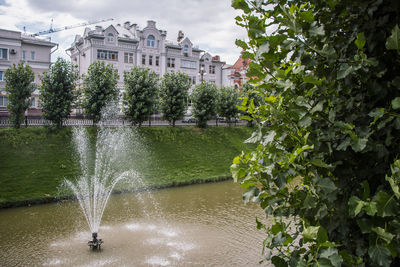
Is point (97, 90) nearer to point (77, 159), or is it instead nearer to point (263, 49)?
point (77, 159)

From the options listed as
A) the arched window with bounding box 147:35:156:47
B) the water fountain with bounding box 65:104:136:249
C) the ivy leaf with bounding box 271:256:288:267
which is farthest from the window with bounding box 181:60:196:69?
the ivy leaf with bounding box 271:256:288:267

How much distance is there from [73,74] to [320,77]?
28.1 metres

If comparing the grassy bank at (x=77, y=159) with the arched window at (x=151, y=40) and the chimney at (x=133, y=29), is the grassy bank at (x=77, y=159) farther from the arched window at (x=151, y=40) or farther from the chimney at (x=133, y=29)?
the chimney at (x=133, y=29)

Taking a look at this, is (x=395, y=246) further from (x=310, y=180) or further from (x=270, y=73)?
(x=270, y=73)

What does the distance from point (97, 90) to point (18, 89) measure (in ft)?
20.2

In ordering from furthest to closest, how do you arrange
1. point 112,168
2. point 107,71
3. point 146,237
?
point 107,71
point 112,168
point 146,237

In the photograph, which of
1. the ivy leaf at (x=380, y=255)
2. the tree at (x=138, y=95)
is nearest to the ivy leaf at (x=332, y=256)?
the ivy leaf at (x=380, y=255)

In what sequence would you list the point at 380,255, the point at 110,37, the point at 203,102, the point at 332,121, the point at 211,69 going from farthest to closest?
the point at 211,69, the point at 110,37, the point at 203,102, the point at 332,121, the point at 380,255

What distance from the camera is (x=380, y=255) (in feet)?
7.86

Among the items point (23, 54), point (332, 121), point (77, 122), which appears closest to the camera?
point (332, 121)

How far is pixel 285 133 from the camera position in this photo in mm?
2881

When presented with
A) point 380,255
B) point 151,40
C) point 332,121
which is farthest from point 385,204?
point 151,40

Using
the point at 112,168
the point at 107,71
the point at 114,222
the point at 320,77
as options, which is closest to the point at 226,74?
the point at 107,71

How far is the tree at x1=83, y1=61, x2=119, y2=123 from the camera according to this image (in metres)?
28.8
